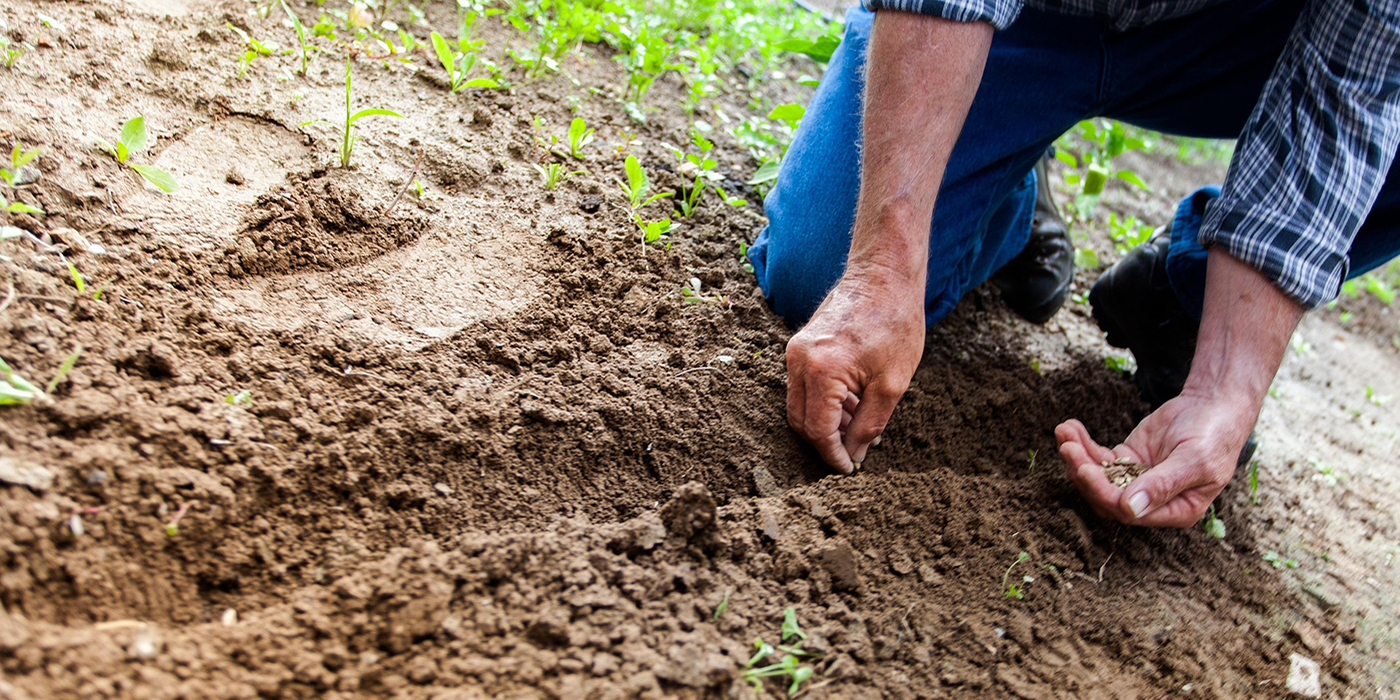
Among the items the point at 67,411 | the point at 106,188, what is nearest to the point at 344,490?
the point at 67,411

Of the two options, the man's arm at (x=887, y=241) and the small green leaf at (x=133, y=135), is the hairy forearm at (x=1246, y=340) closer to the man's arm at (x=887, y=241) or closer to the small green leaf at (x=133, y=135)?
the man's arm at (x=887, y=241)

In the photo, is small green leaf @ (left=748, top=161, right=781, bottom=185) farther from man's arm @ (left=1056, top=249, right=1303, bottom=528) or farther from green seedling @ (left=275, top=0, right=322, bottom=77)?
green seedling @ (left=275, top=0, right=322, bottom=77)

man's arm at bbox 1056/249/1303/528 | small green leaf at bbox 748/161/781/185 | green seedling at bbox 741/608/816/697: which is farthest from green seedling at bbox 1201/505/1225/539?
small green leaf at bbox 748/161/781/185

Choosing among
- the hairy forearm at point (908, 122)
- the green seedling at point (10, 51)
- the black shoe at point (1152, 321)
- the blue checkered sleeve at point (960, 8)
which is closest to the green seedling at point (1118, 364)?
the black shoe at point (1152, 321)

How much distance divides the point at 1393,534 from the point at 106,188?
3060 millimetres

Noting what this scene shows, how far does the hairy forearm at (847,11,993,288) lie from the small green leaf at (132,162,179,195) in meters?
1.30

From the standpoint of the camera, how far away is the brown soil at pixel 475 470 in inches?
43.2

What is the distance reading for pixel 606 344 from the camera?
168cm

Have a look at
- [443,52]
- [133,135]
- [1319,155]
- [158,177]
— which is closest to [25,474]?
[158,177]

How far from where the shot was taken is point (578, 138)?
7.03ft

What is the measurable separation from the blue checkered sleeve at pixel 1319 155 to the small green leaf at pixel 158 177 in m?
2.11

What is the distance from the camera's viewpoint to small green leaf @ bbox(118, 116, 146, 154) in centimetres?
158

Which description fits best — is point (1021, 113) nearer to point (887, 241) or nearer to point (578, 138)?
point (887, 241)

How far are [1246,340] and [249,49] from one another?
A: 2383mm
